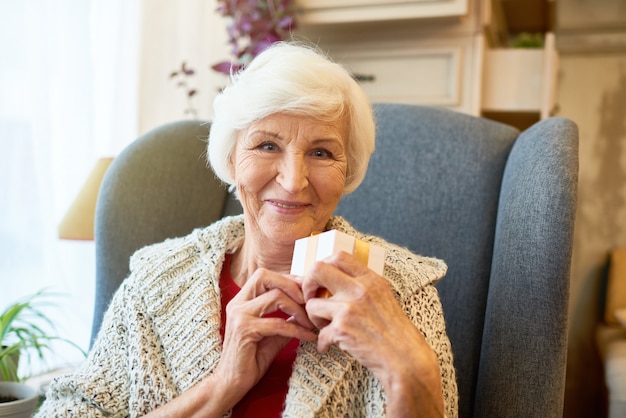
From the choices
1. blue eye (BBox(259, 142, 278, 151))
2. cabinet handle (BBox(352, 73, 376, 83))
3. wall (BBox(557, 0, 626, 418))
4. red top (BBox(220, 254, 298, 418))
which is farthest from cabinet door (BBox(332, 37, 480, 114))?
red top (BBox(220, 254, 298, 418))

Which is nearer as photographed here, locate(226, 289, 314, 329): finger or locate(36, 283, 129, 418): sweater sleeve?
locate(226, 289, 314, 329): finger

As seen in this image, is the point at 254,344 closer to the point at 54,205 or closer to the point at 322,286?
the point at 322,286

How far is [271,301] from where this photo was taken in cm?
97

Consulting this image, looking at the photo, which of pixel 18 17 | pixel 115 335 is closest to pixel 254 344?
pixel 115 335

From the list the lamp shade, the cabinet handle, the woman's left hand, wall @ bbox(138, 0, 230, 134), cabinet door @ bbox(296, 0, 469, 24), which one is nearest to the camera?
the woman's left hand

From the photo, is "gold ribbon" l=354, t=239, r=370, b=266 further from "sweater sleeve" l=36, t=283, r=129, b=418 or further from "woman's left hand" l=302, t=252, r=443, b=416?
"sweater sleeve" l=36, t=283, r=129, b=418

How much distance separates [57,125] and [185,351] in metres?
1.05

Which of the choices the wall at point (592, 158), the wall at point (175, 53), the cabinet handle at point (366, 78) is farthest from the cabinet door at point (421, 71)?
the wall at point (592, 158)

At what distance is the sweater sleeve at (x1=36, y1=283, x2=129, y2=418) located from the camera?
1126 mm

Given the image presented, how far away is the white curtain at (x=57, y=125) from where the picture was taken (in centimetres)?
174

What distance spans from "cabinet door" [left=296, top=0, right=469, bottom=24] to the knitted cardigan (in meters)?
1.19

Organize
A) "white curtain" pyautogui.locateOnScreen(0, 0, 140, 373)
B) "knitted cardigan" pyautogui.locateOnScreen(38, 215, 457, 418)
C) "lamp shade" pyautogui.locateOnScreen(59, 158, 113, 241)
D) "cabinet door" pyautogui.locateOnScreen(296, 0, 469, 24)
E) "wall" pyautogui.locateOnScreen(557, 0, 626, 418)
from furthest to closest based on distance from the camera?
"wall" pyautogui.locateOnScreen(557, 0, 626, 418) < "cabinet door" pyautogui.locateOnScreen(296, 0, 469, 24) < "white curtain" pyautogui.locateOnScreen(0, 0, 140, 373) < "lamp shade" pyautogui.locateOnScreen(59, 158, 113, 241) < "knitted cardigan" pyautogui.locateOnScreen(38, 215, 457, 418)

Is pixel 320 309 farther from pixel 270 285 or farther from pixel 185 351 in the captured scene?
pixel 185 351

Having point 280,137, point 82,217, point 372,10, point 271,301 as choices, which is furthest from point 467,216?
point 372,10
